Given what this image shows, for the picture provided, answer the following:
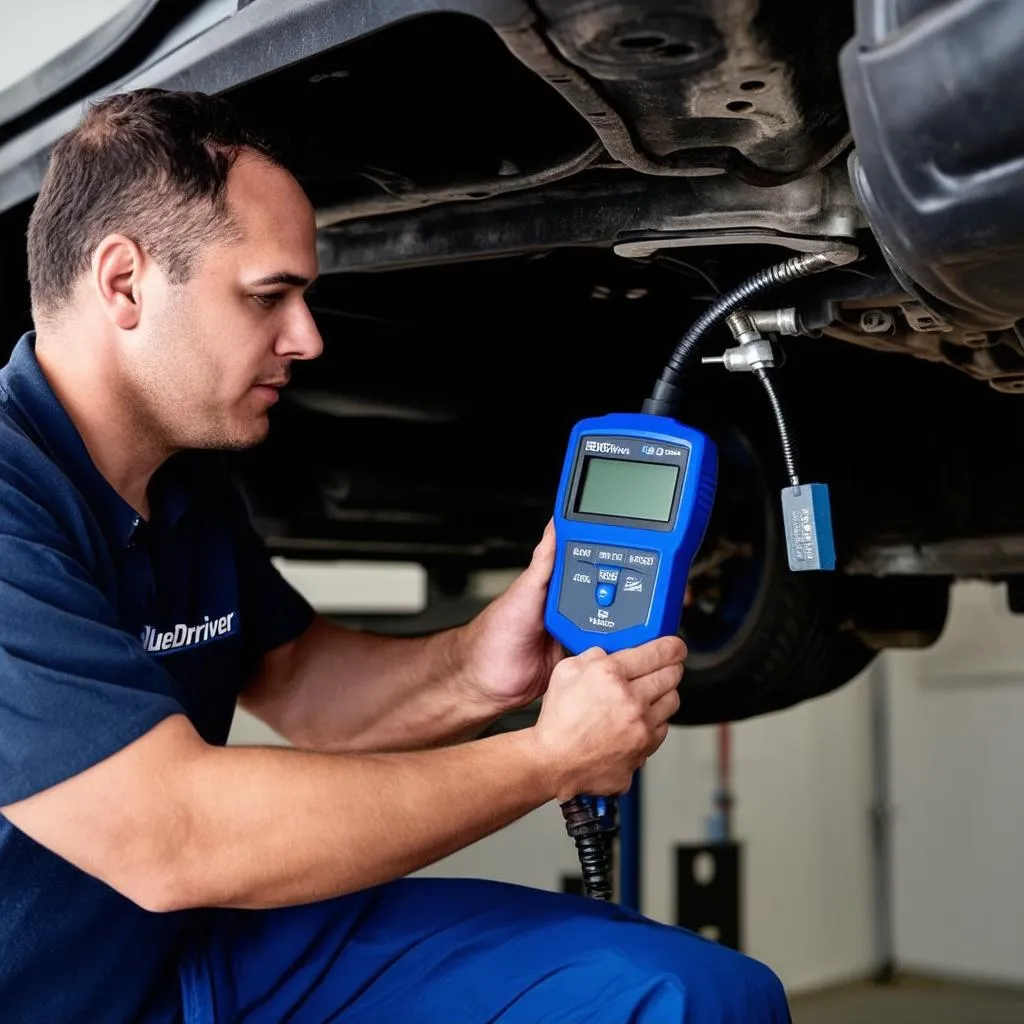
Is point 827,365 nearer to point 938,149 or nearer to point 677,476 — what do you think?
point 677,476

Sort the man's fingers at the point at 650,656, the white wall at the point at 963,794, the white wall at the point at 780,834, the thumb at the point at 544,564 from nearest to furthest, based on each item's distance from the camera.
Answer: the man's fingers at the point at 650,656 < the thumb at the point at 544,564 < the white wall at the point at 780,834 < the white wall at the point at 963,794

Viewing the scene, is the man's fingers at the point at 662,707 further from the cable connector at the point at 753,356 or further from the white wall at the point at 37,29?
the white wall at the point at 37,29

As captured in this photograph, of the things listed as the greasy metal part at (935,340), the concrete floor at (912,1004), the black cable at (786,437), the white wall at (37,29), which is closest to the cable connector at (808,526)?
the black cable at (786,437)

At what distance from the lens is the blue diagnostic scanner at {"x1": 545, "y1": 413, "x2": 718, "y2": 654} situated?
0.80 meters

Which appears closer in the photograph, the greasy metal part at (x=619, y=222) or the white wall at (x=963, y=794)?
the greasy metal part at (x=619, y=222)

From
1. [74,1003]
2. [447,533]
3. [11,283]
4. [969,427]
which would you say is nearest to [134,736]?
[74,1003]

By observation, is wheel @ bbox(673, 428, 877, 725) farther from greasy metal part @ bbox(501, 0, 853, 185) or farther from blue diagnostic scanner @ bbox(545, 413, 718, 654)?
greasy metal part @ bbox(501, 0, 853, 185)

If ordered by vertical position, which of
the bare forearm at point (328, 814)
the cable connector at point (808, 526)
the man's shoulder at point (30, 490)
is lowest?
the bare forearm at point (328, 814)

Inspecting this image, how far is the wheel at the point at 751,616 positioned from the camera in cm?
129

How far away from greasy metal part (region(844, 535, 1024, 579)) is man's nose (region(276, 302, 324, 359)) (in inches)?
25.6

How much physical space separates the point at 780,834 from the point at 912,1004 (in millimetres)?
478

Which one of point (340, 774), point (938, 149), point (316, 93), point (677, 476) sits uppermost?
point (316, 93)

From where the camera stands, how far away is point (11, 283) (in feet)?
3.63

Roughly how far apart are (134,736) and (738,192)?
0.43 meters
